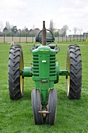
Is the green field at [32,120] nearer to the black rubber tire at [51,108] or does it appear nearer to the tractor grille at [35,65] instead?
the black rubber tire at [51,108]

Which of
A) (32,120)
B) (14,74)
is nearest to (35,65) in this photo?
(32,120)

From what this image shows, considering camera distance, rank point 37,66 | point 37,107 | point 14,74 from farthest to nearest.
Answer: point 14,74 < point 37,66 < point 37,107

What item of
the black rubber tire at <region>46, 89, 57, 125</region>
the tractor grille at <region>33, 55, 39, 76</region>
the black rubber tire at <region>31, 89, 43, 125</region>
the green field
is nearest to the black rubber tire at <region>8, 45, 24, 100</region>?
the green field

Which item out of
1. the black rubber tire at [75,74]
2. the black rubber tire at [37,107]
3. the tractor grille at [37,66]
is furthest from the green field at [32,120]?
the tractor grille at [37,66]

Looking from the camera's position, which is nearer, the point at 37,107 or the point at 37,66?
the point at 37,107

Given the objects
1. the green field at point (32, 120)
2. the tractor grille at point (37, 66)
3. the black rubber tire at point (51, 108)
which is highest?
the tractor grille at point (37, 66)

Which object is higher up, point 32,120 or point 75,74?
point 75,74

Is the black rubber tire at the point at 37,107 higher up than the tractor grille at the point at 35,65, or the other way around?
the tractor grille at the point at 35,65

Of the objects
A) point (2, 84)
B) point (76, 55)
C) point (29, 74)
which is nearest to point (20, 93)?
point (29, 74)

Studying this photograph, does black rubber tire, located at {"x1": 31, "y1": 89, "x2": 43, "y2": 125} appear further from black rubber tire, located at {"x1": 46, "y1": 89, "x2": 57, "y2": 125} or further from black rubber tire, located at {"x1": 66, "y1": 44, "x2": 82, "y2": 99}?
black rubber tire, located at {"x1": 66, "y1": 44, "x2": 82, "y2": 99}

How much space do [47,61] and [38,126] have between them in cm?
121

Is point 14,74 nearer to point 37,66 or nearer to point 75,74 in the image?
point 37,66

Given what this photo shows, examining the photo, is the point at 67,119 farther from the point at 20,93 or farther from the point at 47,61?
the point at 20,93

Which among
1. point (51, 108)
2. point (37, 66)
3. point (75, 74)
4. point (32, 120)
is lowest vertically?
point (32, 120)
